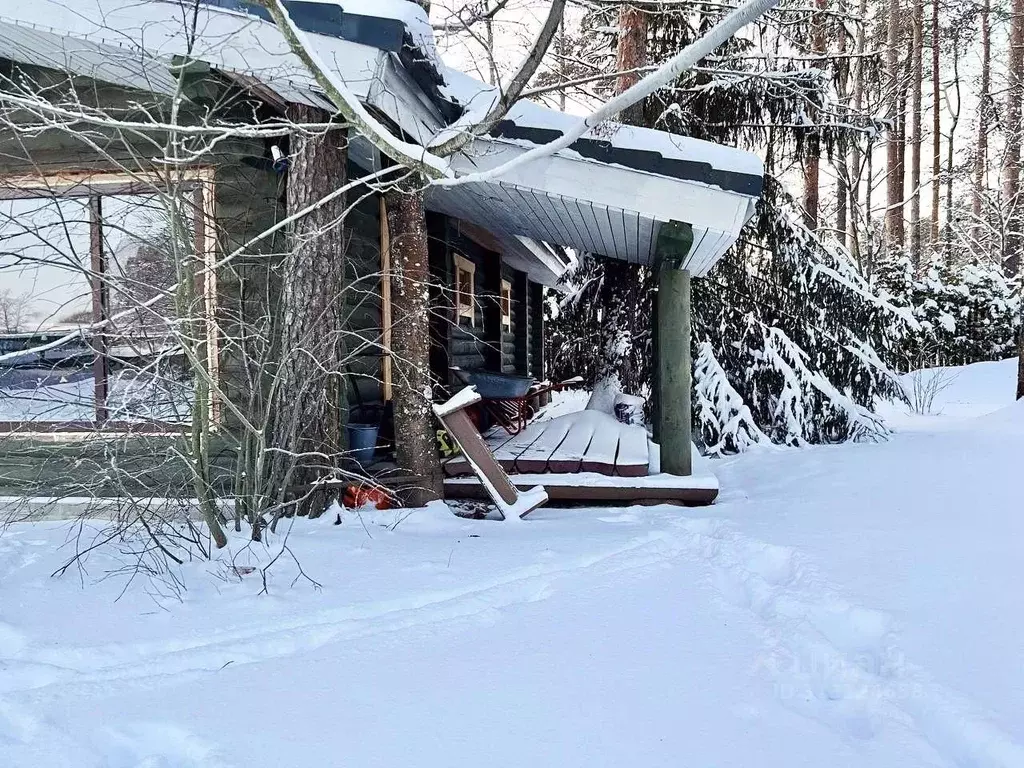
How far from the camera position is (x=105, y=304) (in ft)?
14.0

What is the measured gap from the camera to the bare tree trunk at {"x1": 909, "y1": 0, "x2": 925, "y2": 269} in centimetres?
1416

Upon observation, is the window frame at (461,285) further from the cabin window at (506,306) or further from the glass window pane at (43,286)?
the glass window pane at (43,286)

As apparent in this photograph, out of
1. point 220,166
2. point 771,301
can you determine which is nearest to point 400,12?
point 220,166

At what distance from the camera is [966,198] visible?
21.6 metres

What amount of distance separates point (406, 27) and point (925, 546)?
361 centimetres

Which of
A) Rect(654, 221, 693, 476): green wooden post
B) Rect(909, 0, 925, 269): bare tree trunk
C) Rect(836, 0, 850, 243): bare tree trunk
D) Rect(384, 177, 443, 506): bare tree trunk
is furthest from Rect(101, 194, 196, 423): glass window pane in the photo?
Rect(909, 0, 925, 269): bare tree trunk

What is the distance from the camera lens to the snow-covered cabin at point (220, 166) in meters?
3.52

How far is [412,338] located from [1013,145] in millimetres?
16185

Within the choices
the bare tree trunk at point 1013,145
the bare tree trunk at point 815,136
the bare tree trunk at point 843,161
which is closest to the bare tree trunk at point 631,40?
the bare tree trunk at point 815,136

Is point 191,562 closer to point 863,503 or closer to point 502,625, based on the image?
point 502,625

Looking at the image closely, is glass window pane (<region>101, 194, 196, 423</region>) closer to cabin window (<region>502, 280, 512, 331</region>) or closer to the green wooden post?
the green wooden post

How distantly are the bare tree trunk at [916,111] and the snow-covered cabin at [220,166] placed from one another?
11941 mm

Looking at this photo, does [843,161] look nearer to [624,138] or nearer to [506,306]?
[506,306]

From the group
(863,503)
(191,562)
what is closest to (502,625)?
(191,562)
